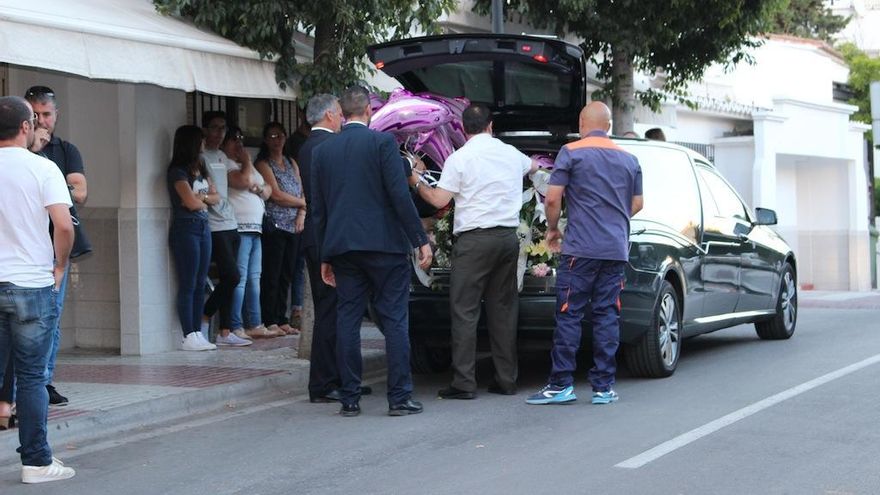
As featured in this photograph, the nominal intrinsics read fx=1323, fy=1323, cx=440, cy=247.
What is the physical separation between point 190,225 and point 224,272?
608 millimetres

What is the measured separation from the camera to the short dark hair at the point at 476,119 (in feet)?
29.0

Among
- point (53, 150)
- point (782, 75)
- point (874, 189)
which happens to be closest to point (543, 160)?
point (53, 150)

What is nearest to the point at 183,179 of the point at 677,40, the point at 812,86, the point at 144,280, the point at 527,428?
the point at 144,280

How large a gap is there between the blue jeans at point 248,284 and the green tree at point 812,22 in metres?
31.7

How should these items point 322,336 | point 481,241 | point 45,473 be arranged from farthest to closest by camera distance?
point 322,336
point 481,241
point 45,473

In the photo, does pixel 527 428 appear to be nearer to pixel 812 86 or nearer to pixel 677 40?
pixel 677 40

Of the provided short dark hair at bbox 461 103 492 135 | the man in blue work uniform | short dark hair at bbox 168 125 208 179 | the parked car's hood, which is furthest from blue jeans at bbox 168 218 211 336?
the man in blue work uniform

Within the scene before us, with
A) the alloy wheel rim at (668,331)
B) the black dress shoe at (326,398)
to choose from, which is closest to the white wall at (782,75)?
the alloy wheel rim at (668,331)

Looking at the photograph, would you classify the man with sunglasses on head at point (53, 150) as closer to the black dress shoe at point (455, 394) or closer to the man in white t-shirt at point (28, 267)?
the man in white t-shirt at point (28, 267)

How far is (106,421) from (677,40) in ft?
32.1

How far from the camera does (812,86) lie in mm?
29188

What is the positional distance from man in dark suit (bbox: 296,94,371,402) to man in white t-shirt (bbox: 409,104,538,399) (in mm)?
685

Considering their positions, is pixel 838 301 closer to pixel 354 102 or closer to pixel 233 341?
pixel 233 341

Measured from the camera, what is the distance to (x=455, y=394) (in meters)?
8.83
